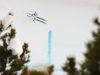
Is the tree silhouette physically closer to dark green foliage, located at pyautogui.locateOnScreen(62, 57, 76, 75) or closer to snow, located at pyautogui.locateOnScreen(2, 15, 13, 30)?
snow, located at pyautogui.locateOnScreen(2, 15, 13, 30)

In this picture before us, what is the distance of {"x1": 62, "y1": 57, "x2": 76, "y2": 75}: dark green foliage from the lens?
123 cm

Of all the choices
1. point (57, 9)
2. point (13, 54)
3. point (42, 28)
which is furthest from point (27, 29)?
point (13, 54)

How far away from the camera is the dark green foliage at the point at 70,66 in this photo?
123cm

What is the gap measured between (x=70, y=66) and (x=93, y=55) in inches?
9.5

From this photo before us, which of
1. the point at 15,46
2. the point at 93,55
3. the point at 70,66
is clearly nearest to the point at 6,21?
the point at 15,46

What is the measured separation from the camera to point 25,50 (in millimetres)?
3539

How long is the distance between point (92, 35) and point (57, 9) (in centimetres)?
507

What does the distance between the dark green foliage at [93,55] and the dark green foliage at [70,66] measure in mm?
115

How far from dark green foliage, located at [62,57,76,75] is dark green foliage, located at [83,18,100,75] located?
0.12 meters

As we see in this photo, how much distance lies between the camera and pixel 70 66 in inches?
49.5

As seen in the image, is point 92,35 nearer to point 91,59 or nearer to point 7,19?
point 91,59

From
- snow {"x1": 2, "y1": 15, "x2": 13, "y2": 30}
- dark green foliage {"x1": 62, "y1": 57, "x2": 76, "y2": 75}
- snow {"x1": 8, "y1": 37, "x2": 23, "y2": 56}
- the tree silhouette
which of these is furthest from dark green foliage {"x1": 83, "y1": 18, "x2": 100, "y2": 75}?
snow {"x1": 2, "y1": 15, "x2": 13, "y2": 30}

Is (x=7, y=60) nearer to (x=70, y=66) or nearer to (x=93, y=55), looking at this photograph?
(x=70, y=66)

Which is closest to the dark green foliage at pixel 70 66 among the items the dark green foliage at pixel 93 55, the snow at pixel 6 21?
the dark green foliage at pixel 93 55
